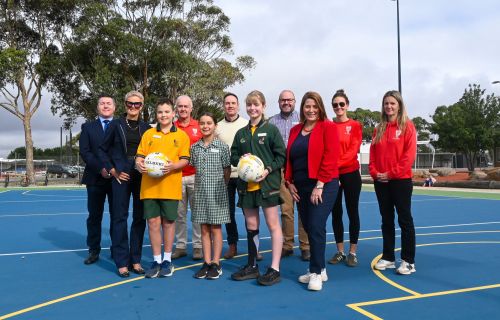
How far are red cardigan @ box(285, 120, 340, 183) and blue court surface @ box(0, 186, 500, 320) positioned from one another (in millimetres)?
1179

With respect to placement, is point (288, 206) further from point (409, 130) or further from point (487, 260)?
point (487, 260)

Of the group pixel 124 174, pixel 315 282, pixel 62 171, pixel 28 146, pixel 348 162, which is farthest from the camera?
pixel 62 171

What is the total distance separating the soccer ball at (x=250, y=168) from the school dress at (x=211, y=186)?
20.4 inches

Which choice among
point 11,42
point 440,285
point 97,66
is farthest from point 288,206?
point 11,42

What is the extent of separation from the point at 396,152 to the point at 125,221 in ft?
10.8

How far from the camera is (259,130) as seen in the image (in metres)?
4.80

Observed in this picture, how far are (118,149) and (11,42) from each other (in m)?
27.7

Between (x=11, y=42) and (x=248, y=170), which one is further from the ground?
(x=11, y=42)

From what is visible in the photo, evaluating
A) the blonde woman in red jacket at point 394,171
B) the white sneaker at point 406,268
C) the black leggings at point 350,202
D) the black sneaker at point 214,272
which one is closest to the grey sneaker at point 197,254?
the black sneaker at point 214,272

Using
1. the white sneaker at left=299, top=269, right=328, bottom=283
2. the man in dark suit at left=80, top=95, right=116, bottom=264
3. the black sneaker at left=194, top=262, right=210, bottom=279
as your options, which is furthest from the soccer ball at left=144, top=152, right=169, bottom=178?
the white sneaker at left=299, top=269, right=328, bottom=283

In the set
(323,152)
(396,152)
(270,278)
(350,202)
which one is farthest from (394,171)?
(270,278)

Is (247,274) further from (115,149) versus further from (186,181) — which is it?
(115,149)

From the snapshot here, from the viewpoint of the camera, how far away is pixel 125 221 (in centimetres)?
526

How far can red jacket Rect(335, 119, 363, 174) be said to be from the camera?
17.7 feet
